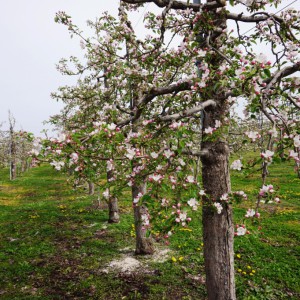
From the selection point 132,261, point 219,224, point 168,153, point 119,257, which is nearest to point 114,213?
point 119,257

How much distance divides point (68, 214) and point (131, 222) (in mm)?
4022

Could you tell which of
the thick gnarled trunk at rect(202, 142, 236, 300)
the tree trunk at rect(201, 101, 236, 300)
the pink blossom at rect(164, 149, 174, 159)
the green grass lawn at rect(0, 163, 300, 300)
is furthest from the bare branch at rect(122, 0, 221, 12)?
the green grass lawn at rect(0, 163, 300, 300)

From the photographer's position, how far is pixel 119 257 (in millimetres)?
8297

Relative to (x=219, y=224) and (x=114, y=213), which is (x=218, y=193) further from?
(x=114, y=213)

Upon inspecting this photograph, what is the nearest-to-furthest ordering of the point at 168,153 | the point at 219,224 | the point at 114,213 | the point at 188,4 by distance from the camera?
the point at 168,153, the point at 188,4, the point at 219,224, the point at 114,213

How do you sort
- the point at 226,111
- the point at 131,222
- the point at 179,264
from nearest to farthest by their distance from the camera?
1. the point at 226,111
2. the point at 179,264
3. the point at 131,222

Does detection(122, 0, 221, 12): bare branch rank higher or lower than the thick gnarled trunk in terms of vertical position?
higher

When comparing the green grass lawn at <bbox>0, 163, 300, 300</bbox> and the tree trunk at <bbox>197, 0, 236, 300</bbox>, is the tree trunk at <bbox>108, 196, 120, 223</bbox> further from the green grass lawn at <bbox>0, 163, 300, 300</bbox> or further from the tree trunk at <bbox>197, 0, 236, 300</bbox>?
the tree trunk at <bbox>197, 0, 236, 300</bbox>

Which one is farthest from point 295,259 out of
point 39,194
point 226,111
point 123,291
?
point 39,194

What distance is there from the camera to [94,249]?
8930mm

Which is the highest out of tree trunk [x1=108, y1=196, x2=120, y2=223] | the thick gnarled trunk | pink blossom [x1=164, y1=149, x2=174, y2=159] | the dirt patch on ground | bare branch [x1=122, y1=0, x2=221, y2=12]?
bare branch [x1=122, y1=0, x2=221, y2=12]

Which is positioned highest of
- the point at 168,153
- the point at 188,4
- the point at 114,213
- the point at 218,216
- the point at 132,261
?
the point at 188,4

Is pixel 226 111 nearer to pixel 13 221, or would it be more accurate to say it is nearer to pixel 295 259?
pixel 295 259

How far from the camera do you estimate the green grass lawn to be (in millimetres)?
6312
